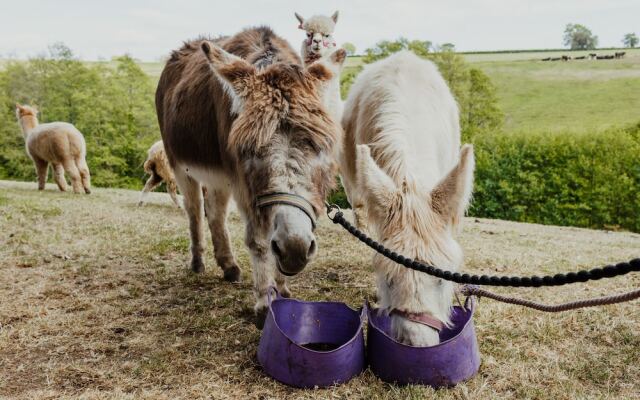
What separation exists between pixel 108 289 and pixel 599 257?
6928mm

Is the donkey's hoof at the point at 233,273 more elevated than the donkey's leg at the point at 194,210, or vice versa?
the donkey's leg at the point at 194,210

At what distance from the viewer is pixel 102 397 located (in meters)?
2.66

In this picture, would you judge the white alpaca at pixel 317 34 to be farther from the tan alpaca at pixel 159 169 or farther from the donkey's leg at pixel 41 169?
the donkey's leg at pixel 41 169

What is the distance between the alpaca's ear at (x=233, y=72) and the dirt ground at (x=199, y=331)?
1.78 meters

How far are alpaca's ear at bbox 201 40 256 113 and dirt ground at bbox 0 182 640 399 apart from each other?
178 centimetres

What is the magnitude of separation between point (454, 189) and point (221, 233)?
280 centimetres

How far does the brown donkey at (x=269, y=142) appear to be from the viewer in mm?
2551

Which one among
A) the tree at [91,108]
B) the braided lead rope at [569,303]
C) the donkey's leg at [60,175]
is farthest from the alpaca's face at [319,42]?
the tree at [91,108]

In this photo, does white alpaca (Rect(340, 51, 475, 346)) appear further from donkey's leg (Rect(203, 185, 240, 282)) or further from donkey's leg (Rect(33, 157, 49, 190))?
donkey's leg (Rect(33, 157, 49, 190))

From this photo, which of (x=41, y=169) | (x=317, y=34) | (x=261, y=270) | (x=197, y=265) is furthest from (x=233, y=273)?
(x=41, y=169)

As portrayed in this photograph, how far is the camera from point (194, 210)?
499 cm

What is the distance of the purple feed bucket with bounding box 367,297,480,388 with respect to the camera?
8.41ft

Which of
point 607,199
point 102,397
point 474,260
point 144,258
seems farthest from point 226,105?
point 607,199

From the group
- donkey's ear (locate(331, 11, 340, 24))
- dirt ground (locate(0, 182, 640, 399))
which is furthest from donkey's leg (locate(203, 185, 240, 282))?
donkey's ear (locate(331, 11, 340, 24))
